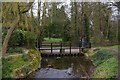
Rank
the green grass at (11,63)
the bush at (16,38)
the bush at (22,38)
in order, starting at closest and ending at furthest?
the green grass at (11,63) → the bush at (16,38) → the bush at (22,38)

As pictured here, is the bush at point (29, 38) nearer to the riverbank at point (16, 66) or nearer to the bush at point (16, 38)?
the bush at point (16, 38)

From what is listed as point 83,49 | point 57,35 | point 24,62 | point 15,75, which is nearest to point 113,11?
point 83,49

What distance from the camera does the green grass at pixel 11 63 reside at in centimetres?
862

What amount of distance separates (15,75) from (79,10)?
1328 centimetres

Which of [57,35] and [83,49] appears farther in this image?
[57,35]

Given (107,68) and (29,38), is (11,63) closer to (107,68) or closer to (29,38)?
(107,68)

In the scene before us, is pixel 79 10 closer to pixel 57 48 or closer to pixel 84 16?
pixel 84 16

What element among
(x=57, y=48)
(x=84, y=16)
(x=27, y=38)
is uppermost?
(x=84, y=16)

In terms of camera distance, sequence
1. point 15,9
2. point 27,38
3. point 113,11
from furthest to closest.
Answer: point 113,11, point 27,38, point 15,9

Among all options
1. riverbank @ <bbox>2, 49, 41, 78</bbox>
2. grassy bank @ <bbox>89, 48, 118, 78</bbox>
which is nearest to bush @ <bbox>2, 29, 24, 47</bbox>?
riverbank @ <bbox>2, 49, 41, 78</bbox>

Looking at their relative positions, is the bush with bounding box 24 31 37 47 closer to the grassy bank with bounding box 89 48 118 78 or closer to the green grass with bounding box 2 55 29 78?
the green grass with bounding box 2 55 29 78

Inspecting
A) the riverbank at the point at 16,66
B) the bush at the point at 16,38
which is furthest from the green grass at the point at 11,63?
the bush at the point at 16,38

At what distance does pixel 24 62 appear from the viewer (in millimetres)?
10703

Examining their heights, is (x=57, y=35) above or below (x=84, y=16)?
below
